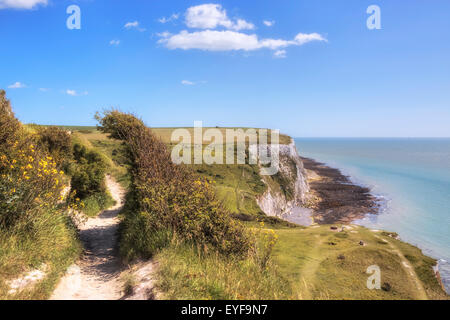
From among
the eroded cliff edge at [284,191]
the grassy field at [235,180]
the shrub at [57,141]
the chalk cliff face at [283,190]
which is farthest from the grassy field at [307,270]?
the eroded cliff edge at [284,191]

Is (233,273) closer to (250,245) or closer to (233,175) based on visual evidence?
(250,245)

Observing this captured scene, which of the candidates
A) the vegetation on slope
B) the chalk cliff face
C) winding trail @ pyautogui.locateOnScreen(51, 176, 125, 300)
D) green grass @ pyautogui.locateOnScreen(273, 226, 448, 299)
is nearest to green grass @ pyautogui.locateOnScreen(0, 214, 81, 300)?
the vegetation on slope

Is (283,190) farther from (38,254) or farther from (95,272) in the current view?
(38,254)

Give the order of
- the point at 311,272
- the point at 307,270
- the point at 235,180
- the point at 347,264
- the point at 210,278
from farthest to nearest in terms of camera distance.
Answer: the point at 235,180
the point at 347,264
the point at 307,270
the point at 311,272
the point at 210,278

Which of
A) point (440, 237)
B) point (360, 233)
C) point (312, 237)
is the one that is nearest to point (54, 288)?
point (312, 237)

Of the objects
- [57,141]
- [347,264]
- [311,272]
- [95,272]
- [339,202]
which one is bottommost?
[339,202]

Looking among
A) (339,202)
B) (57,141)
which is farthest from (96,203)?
(339,202)

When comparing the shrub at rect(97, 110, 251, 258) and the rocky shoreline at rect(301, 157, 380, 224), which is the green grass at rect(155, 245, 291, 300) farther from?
the rocky shoreline at rect(301, 157, 380, 224)
